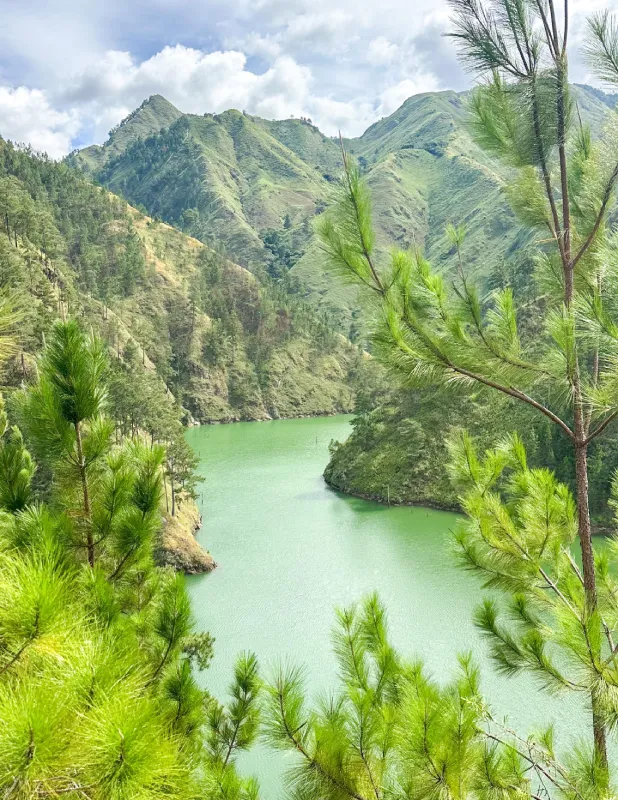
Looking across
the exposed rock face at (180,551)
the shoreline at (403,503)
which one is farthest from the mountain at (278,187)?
the exposed rock face at (180,551)

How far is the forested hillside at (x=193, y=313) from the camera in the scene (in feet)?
177

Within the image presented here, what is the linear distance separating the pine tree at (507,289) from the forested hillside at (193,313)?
148 ft

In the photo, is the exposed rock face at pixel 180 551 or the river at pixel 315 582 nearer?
the river at pixel 315 582

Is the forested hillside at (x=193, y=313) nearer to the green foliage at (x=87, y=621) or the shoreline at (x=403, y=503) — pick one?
the shoreline at (x=403, y=503)

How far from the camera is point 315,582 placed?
1811cm

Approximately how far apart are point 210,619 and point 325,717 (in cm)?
1300

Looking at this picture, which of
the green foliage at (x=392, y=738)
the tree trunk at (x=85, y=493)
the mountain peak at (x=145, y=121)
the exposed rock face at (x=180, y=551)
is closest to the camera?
the green foliage at (x=392, y=738)

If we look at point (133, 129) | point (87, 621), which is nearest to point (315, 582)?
point (87, 621)

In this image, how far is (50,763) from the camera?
150cm

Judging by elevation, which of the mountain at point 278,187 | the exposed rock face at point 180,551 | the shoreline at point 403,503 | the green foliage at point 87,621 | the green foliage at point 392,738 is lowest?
the shoreline at point 403,503

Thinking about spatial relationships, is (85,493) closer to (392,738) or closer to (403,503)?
(392,738)

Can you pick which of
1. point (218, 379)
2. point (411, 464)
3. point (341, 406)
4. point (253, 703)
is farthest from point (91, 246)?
point (253, 703)

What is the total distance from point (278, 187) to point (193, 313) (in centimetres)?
7571

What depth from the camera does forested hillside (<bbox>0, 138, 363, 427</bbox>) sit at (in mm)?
53875
